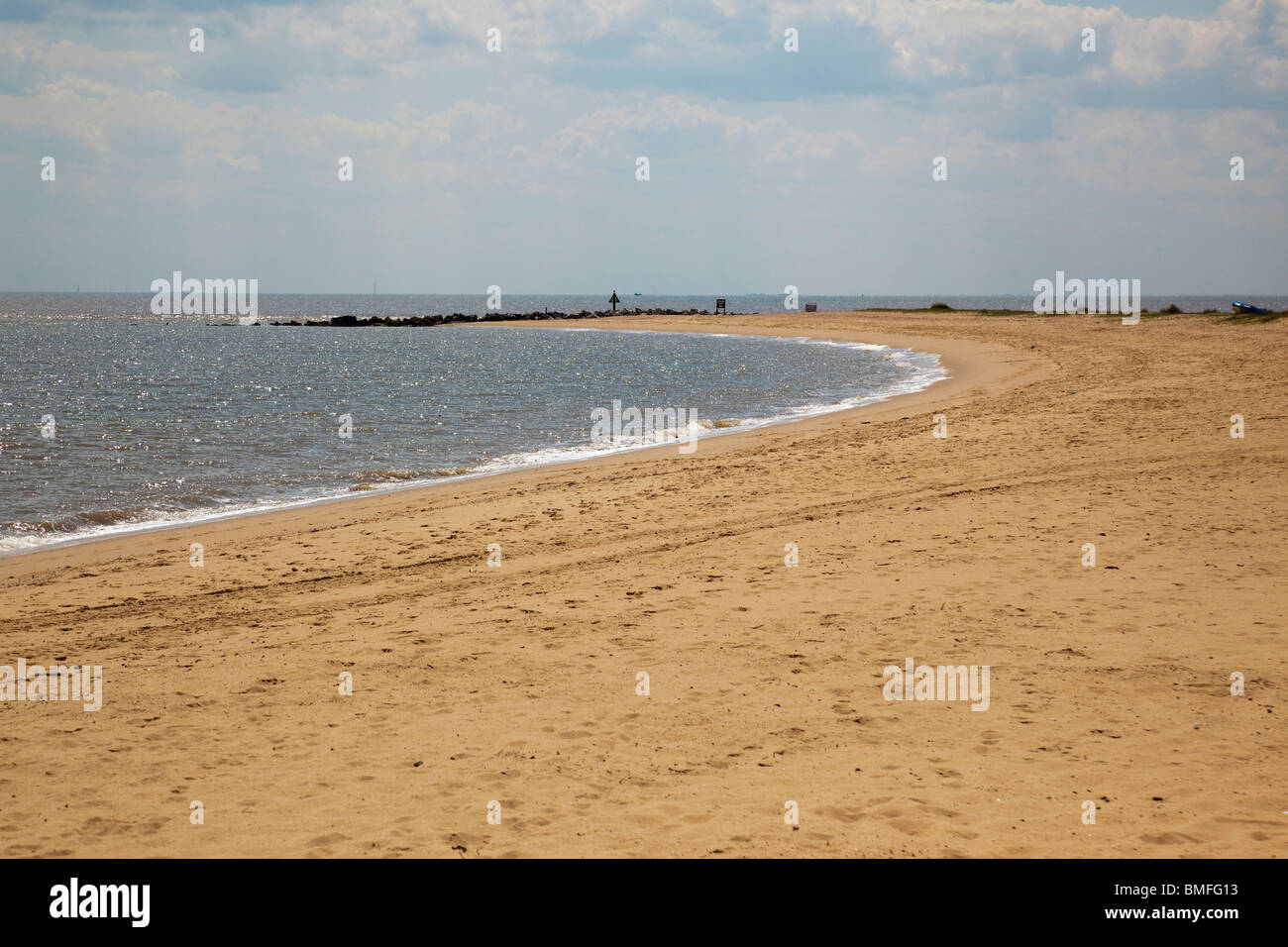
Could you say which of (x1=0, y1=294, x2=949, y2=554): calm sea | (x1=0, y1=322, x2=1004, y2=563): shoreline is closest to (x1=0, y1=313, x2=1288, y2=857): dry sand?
(x1=0, y1=322, x2=1004, y2=563): shoreline

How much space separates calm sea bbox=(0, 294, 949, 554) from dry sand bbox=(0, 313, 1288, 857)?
3741mm

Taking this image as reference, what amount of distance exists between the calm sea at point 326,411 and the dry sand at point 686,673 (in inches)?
147

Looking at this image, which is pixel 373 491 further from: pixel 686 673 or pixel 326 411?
pixel 326 411

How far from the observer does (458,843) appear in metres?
5.24

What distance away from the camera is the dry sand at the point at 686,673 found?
5434 millimetres

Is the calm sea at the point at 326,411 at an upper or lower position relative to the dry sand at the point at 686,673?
upper

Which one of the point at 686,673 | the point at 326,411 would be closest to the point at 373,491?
the point at 686,673

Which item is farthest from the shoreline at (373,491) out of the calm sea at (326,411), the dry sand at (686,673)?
the dry sand at (686,673)

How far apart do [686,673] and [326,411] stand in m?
27.1

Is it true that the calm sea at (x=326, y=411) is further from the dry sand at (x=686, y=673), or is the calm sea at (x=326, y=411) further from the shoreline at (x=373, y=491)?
the dry sand at (x=686, y=673)

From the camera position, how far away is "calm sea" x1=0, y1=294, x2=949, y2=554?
18031mm
